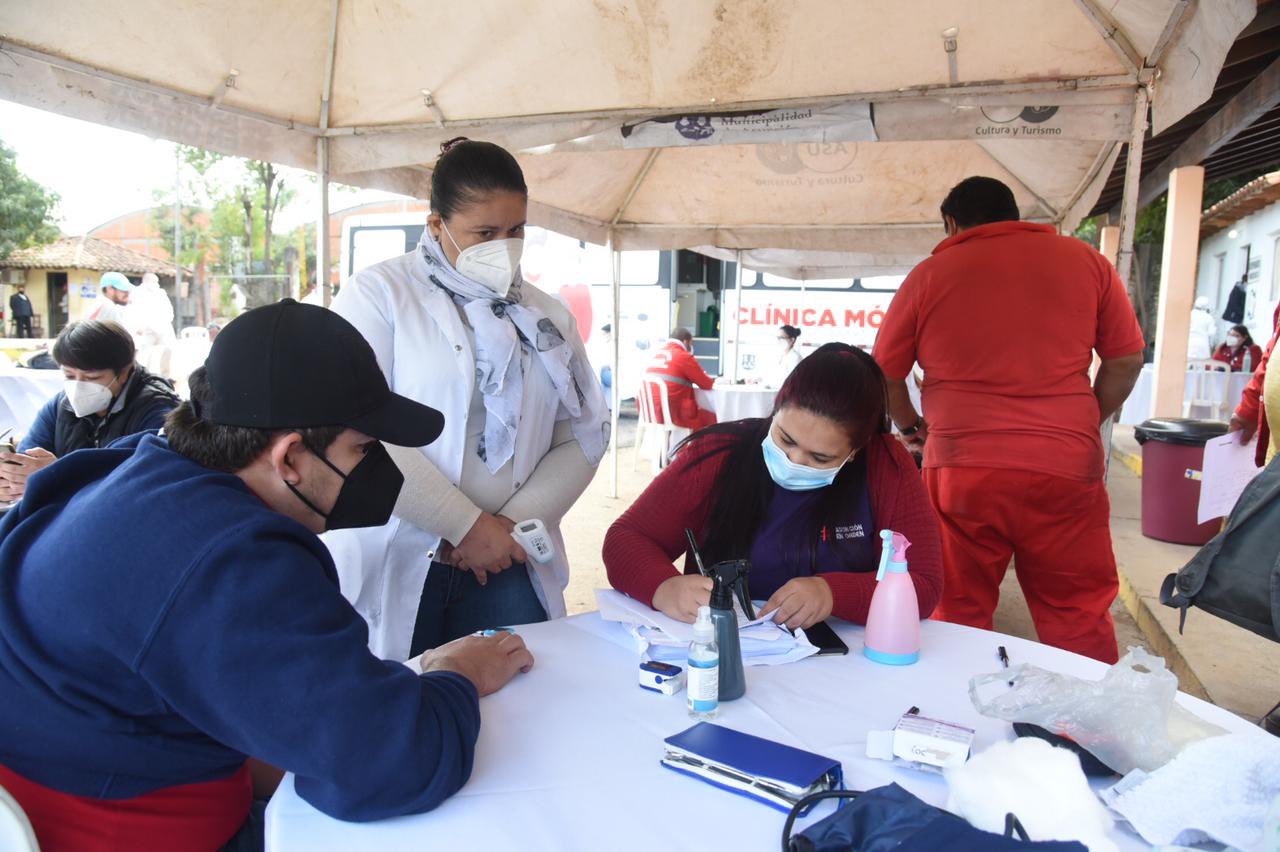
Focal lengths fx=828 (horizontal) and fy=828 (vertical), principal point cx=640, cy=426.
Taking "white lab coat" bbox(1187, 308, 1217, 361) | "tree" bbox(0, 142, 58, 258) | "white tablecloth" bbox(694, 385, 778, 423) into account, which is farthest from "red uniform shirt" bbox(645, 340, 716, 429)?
"tree" bbox(0, 142, 58, 258)

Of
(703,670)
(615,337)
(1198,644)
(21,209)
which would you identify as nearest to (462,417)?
(703,670)

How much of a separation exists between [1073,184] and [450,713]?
5.15m

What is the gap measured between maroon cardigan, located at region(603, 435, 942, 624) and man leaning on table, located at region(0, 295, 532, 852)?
742 mm

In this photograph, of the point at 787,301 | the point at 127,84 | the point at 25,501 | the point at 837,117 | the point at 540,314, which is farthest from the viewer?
the point at 787,301

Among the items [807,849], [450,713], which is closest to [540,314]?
[450,713]

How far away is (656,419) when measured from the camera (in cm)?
773

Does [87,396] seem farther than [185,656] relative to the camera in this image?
Yes

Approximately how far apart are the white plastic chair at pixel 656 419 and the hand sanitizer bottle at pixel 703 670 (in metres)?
6.06

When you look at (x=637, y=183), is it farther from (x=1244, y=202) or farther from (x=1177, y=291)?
(x=1244, y=202)

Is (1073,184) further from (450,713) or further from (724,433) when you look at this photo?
(450,713)

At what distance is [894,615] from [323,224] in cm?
303

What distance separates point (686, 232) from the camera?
21.4 feet

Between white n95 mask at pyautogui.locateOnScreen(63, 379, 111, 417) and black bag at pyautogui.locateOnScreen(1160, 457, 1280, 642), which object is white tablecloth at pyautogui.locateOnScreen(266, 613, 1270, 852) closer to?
black bag at pyautogui.locateOnScreen(1160, 457, 1280, 642)

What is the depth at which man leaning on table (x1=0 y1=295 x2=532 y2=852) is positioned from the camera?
0.95 m
